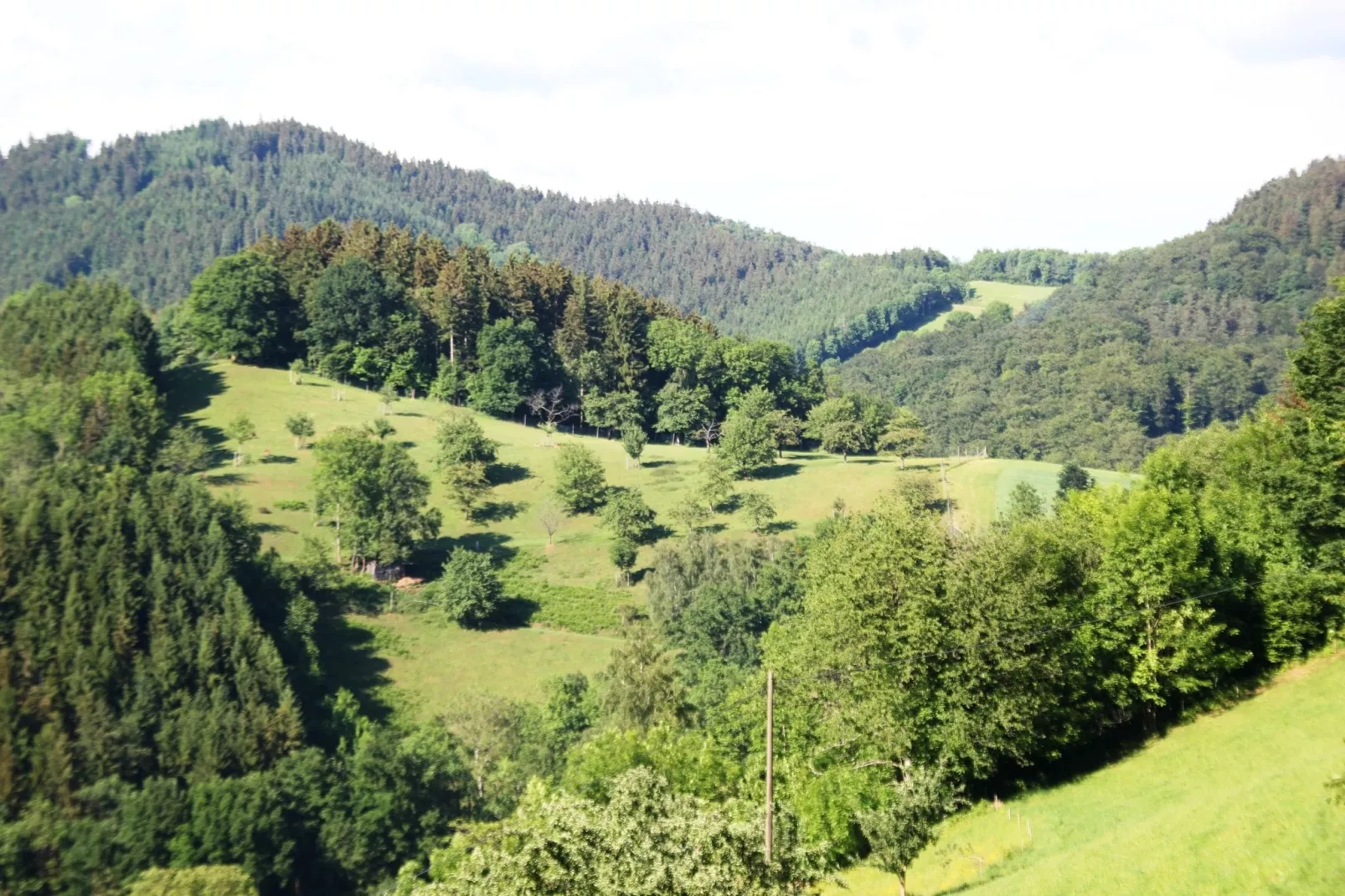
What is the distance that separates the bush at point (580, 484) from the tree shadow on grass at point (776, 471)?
62.6ft

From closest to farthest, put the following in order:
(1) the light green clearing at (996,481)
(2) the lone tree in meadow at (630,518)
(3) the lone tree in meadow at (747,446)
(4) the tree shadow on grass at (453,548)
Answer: (4) the tree shadow on grass at (453,548)
(2) the lone tree in meadow at (630,518)
(1) the light green clearing at (996,481)
(3) the lone tree in meadow at (747,446)

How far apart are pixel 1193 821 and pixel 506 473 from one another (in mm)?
85432

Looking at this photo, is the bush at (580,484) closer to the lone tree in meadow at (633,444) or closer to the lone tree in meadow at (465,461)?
the lone tree in meadow at (465,461)

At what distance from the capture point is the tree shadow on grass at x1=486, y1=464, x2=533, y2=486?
347 feet

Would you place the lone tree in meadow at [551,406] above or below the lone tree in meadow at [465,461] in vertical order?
above

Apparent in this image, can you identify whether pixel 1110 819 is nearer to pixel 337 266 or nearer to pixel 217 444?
pixel 217 444

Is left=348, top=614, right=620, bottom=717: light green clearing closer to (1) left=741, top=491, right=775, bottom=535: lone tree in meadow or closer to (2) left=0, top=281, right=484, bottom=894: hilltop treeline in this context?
(2) left=0, top=281, right=484, bottom=894: hilltop treeline

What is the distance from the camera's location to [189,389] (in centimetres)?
11838

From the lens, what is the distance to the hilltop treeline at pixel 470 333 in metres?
129

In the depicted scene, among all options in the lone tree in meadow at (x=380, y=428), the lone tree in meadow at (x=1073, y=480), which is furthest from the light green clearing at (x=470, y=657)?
the lone tree in meadow at (x=1073, y=480)

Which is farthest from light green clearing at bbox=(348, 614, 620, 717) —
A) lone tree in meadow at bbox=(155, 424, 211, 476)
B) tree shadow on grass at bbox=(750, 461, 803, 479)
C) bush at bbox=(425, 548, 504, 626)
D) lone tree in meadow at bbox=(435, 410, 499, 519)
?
tree shadow on grass at bbox=(750, 461, 803, 479)

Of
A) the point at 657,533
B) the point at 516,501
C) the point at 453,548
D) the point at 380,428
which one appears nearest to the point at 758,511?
the point at 657,533

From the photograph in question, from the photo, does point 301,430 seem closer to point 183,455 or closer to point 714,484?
point 183,455

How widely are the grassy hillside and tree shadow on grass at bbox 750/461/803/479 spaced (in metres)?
0.33
